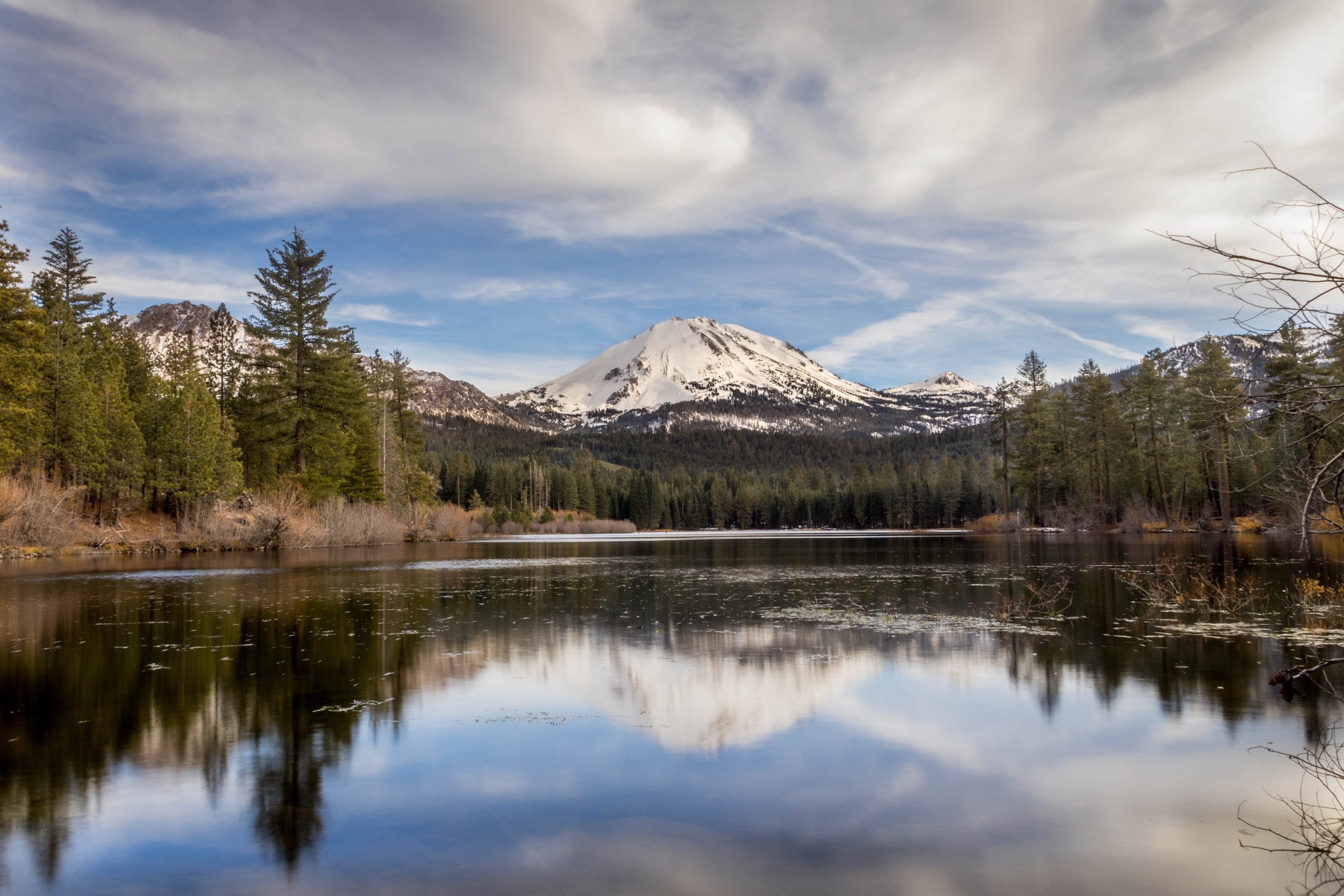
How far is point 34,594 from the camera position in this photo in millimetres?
19375

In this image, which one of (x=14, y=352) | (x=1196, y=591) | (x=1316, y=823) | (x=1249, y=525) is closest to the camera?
(x=1316, y=823)

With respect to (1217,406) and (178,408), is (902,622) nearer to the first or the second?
(1217,406)

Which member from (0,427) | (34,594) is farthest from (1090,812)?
(0,427)

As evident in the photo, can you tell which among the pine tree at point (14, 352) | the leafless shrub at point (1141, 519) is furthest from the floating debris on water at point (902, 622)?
Result: the leafless shrub at point (1141, 519)

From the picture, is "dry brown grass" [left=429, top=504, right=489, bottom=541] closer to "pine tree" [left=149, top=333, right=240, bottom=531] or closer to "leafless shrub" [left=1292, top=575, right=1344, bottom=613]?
"pine tree" [left=149, top=333, right=240, bottom=531]

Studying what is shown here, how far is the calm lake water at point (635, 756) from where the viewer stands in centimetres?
489

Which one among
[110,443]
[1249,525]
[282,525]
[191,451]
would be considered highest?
[110,443]

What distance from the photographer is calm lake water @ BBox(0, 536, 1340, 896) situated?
16.1 ft

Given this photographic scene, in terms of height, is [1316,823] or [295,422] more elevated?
[295,422]

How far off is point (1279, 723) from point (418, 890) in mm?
8278

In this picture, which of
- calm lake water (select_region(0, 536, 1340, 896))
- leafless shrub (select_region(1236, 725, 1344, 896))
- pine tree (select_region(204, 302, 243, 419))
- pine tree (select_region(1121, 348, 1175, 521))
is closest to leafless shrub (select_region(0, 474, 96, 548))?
pine tree (select_region(204, 302, 243, 419))

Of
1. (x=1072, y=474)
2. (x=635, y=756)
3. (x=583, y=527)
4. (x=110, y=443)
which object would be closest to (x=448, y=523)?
(x=110, y=443)

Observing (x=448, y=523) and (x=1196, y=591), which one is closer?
(x=1196, y=591)

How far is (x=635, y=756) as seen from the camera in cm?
717
